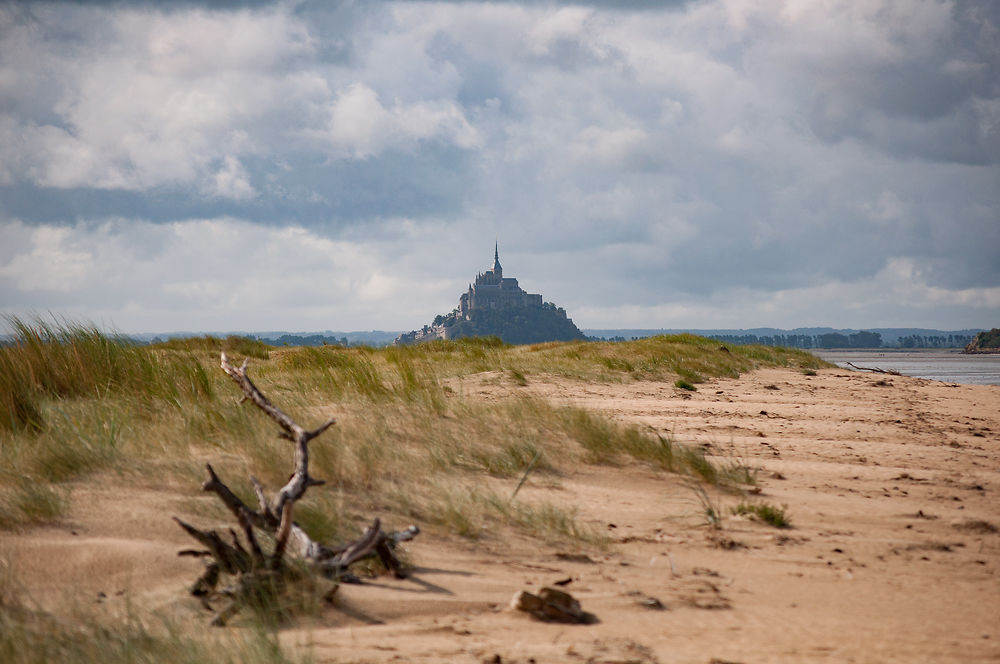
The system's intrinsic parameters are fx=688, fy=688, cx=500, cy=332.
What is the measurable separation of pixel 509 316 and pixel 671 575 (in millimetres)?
168332

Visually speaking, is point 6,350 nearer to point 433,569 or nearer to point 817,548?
point 433,569

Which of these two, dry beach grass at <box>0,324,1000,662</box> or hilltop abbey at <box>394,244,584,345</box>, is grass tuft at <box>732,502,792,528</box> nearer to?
dry beach grass at <box>0,324,1000,662</box>

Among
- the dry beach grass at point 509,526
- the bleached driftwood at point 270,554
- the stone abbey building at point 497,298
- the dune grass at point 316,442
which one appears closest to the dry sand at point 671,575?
the dry beach grass at point 509,526

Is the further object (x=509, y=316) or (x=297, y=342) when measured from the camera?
(x=509, y=316)

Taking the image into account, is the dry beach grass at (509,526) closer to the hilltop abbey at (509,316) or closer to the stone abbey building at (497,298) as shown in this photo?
the hilltop abbey at (509,316)

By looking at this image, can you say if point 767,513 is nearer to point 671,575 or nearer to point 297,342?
point 671,575

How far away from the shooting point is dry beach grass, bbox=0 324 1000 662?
7.93 ft

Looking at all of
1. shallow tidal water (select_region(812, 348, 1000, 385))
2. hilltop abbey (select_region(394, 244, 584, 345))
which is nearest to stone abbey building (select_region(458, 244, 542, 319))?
hilltop abbey (select_region(394, 244, 584, 345))

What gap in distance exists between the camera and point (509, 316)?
17150 cm

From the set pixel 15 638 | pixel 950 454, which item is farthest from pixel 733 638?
pixel 950 454

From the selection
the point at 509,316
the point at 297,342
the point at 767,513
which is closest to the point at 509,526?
the point at 767,513

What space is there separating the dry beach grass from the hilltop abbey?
14352 cm

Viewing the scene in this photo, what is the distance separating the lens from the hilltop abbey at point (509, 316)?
160 meters

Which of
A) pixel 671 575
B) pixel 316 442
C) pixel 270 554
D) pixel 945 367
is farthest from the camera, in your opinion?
pixel 945 367
